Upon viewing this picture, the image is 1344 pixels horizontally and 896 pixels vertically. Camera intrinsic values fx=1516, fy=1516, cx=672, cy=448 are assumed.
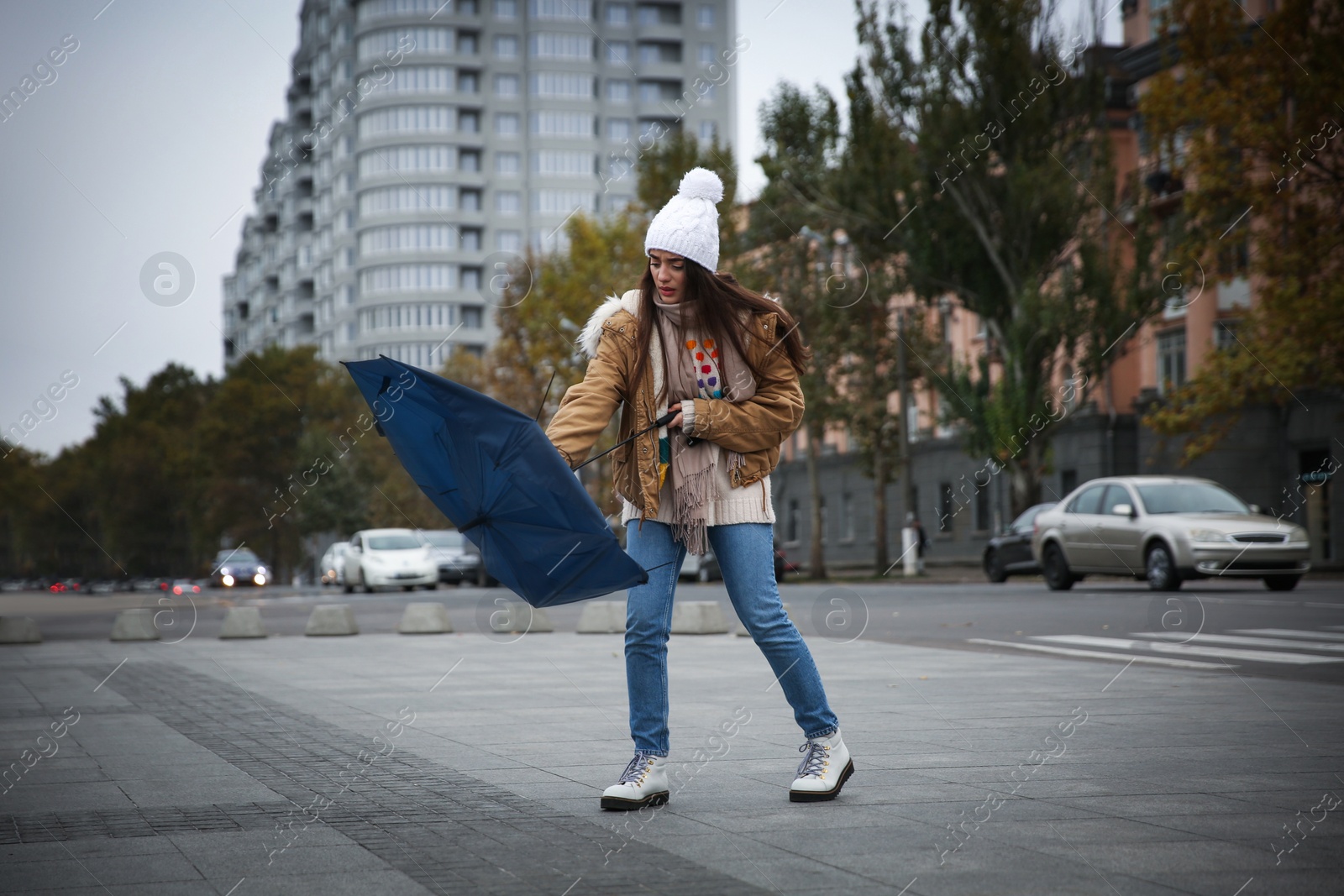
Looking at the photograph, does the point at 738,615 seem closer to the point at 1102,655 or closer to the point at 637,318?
the point at 637,318

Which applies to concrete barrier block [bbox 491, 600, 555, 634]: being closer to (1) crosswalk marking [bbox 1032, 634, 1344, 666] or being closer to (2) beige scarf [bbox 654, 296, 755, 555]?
(1) crosswalk marking [bbox 1032, 634, 1344, 666]

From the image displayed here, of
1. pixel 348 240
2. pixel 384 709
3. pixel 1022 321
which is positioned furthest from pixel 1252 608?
pixel 348 240

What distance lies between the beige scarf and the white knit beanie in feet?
0.65

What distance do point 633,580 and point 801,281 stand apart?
34.1 metres

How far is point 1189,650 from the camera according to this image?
1187 centimetres

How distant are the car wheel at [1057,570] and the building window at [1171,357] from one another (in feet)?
70.7

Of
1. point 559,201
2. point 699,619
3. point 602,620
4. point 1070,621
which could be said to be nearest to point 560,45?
point 559,201

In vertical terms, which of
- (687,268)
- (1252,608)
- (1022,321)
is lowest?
(1252,608)

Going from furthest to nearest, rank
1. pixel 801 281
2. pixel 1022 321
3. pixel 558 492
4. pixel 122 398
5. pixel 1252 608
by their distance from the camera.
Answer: pixel 122 398
pixel 801 281
pixel 1022 321
pixel 1252 608
pixel 558 492

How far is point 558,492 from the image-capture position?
5.02 metres

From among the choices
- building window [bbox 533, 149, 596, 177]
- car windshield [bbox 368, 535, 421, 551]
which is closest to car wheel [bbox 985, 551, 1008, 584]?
car windshield [bbox 368, 535, 421, 551]

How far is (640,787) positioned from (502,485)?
112cm

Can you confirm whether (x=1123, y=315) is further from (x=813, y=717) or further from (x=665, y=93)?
(x=665, y=93)

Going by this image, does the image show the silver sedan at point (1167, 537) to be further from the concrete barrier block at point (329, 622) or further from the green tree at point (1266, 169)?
the concrete barrier block at point (329, 622)
